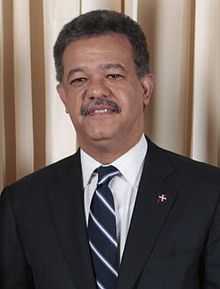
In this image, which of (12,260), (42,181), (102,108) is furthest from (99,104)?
(12,260)

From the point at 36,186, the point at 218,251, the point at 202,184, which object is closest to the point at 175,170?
the point at 202,184

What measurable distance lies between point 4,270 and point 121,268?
0.88ft

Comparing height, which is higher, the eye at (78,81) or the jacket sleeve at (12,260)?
the eye at (78,81)

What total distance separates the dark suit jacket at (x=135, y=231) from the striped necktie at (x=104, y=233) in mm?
20

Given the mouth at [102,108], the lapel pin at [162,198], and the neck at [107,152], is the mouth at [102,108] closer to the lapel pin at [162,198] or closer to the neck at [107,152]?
the neck at [107,152]

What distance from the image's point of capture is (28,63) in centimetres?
155

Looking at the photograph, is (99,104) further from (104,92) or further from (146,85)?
(146,85)

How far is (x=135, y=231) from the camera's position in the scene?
1251mm

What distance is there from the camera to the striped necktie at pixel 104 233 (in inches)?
49.2

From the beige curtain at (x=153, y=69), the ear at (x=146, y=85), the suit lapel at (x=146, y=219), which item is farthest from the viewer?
the beige curtain at (x=153, y=69)

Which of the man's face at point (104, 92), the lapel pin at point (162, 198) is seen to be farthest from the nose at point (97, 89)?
the lapel pin at point (162, 198)

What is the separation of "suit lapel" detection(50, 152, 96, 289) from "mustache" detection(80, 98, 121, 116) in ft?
0.49

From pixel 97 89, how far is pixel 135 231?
0.30m

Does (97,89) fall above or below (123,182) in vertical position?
above
